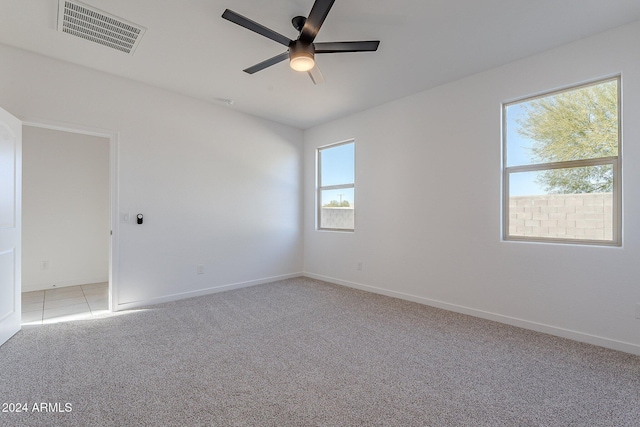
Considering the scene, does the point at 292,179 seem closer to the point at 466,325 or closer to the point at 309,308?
the point at 309,308

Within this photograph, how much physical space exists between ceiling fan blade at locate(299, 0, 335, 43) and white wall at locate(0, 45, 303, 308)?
7.96ft

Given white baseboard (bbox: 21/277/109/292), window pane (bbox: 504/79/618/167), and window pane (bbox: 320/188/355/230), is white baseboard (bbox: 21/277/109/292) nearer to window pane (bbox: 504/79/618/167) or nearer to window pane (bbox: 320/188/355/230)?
window pane (bbox: 320/188/355/230)

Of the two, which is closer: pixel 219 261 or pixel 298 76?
pixel 298 76

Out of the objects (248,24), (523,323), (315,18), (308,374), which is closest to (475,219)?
(523,323)

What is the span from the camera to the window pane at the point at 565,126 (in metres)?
2.57

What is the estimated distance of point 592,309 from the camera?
2.55 meters

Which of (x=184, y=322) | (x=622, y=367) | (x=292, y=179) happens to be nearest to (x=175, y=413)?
(x=184, y=322)

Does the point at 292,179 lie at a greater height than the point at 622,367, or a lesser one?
greater

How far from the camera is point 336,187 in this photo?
491cm

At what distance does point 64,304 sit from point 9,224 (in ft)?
4.86

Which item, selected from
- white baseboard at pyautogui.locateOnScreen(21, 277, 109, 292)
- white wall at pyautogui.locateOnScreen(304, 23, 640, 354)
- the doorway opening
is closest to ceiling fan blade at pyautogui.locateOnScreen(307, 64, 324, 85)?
white wall at pyautogui.locateOnScreen(304, 23, 640, 354)

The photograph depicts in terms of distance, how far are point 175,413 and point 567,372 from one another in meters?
2.63

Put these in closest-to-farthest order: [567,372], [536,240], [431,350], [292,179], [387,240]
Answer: [567,372], [431,350], [536,240], [387,240], [292,179]

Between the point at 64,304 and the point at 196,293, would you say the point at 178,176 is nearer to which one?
the point at 196,293
